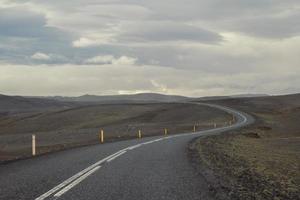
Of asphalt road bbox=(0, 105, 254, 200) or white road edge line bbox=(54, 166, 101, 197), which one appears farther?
white road edge line bbox=(54, 166, 101, 197)

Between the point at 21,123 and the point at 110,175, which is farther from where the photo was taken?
the point at 21,123

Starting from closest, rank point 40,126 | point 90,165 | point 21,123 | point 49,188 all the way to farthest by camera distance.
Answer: point 49,188, point 90,165, point 40,126, point 21,123

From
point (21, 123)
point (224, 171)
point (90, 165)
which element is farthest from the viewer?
point (21, 123)

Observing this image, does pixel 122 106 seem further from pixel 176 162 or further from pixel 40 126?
pixel 176 162

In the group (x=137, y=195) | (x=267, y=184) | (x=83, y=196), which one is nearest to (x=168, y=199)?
(x=137, y=195)

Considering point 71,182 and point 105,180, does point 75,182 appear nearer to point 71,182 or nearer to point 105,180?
point 71,182

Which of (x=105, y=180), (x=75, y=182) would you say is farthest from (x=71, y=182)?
(x=105, y=180)

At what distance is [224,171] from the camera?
639 inches

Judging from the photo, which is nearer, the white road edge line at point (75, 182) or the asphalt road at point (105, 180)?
the asphalt road at point (105, 180)

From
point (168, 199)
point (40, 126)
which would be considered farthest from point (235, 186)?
point (40, 126)

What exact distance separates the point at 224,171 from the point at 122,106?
13957cm

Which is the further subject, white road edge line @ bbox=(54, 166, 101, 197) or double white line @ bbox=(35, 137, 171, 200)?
white road edge line @ bbox=(54, 166, 101, 197)

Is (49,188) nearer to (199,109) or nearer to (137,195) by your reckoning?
(137,195)

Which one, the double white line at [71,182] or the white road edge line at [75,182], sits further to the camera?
the white road edge line at [75,182]
